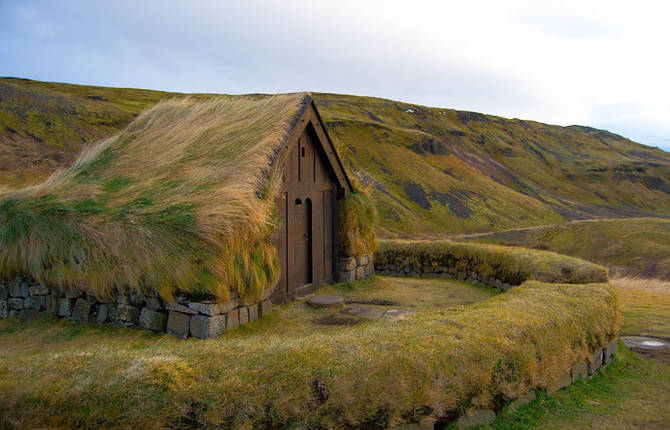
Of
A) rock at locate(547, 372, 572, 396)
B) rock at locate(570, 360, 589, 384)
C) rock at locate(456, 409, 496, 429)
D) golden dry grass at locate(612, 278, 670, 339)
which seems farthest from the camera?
golden dry grass at locate(612, 278, 670, 339)

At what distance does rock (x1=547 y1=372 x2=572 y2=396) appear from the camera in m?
6.41

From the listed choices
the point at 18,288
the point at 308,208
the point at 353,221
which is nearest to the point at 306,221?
the point at 308,208

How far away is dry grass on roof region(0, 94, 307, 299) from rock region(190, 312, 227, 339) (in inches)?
18.1

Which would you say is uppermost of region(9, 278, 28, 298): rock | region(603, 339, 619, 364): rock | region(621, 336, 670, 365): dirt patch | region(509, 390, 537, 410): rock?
region(9, 278, 28, 298): rock

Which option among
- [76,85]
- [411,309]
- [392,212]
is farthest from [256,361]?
[76,85]

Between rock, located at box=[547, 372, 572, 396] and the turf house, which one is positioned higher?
the turf house

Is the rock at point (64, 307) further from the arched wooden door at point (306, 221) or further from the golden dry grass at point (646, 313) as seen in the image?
the golden dry grass at point (646, 313)

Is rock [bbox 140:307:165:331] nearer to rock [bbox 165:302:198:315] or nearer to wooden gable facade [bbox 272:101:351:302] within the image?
rock [bbox 165:302:198:315]

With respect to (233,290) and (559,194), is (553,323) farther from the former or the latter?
(559,194)

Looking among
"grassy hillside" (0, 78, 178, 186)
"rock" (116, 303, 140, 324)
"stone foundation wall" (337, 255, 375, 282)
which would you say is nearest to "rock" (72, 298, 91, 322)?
"rock" (116, 303, 140, 324)

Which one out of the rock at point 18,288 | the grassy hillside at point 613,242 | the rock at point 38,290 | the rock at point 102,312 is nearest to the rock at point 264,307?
the rock at point 102,312

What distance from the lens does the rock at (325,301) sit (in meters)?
10.8

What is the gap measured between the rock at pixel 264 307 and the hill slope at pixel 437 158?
225 inches

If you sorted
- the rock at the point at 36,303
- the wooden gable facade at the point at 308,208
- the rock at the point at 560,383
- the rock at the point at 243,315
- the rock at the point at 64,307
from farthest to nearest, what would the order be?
the wooden gable facade at the point at 308,208, the rock at the point at 36,303, the rock at the point at 64,307, the rock at the point at 243,315, the rock at the point at 560,383
